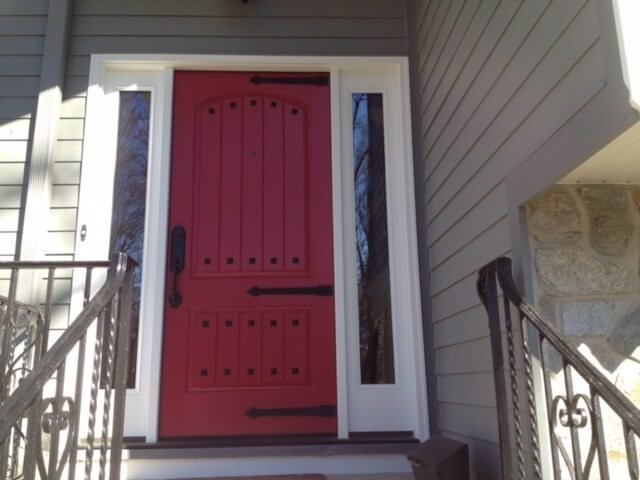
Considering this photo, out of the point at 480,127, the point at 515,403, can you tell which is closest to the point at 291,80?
the point at 480,127

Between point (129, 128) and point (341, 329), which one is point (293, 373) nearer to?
point (341, 329)

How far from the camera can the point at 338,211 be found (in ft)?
10.3

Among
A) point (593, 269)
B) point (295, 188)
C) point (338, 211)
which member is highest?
point (295, 188)

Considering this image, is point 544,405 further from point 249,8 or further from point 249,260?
point 249,8

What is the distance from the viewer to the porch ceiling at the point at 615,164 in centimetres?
142

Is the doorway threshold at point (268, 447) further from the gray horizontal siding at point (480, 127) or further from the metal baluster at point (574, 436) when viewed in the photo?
the metal baluster at point (574, 436)

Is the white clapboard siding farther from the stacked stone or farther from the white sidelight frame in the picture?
the stacked stone

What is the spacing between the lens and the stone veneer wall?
1.73 metres

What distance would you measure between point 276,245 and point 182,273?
483 millimetres

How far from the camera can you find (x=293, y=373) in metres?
2.97

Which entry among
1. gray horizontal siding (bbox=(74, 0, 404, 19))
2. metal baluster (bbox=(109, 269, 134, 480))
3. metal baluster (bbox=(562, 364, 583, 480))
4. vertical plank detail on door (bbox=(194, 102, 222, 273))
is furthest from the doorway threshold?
gray horizontal siding (bbox=(74, 0, 404, 19))

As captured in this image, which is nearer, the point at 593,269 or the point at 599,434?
the point at 599,434

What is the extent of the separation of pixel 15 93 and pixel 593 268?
9.31 ft

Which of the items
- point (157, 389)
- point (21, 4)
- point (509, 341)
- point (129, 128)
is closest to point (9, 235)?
point (129, 128)
